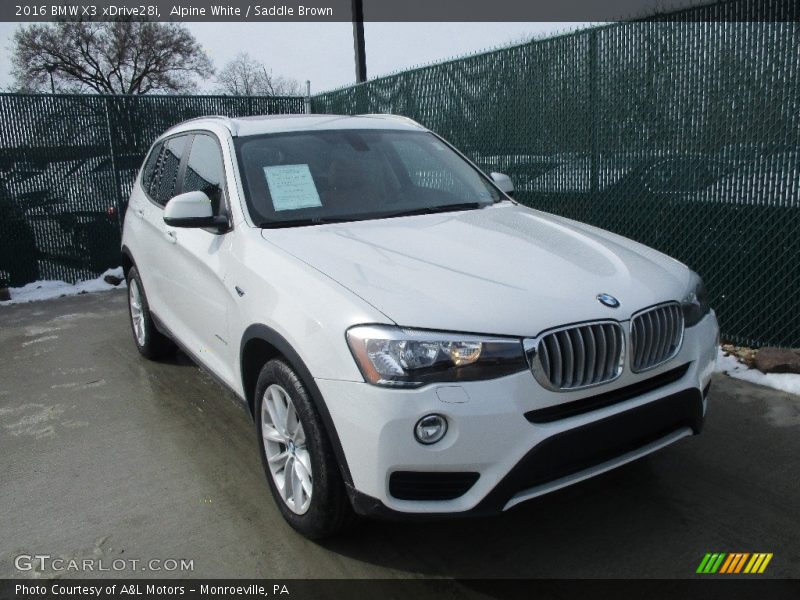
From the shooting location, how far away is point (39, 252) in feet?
29.0

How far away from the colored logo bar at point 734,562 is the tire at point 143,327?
391cm

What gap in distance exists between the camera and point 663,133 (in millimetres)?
5379

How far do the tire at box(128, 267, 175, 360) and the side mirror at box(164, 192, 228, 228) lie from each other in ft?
5.99

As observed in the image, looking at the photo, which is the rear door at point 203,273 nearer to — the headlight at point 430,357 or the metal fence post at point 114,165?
the headlight at point 430,357

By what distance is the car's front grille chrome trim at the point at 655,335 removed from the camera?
8.52 ft

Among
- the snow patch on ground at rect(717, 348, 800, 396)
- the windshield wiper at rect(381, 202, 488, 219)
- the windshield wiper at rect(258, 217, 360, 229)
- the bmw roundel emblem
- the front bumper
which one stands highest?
the windshield wiper at rect(381, 202, 488, 219)

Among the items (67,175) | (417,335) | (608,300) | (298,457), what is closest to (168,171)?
(298,457)

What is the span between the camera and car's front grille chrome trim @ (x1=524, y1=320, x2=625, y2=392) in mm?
2402

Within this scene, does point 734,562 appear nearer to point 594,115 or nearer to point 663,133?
point 663,133

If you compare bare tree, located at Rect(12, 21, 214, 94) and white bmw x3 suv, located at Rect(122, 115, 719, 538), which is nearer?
white bmw x3 suv, located at Rect(122, 115, 719, 538)

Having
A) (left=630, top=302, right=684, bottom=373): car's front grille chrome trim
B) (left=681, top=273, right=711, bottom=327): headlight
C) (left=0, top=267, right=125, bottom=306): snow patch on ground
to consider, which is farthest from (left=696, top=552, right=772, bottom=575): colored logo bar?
(left=0, top=267, right=125, bottom=306): snow patch on ground

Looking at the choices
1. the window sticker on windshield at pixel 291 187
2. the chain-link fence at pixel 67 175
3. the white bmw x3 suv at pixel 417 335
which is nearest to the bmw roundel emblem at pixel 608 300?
the white bmw x3 suv at pixel 417 335

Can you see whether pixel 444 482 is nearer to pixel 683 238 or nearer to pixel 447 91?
pixel 683 238

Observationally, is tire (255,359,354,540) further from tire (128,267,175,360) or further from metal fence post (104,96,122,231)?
metal fence post (104,96,122,231)
